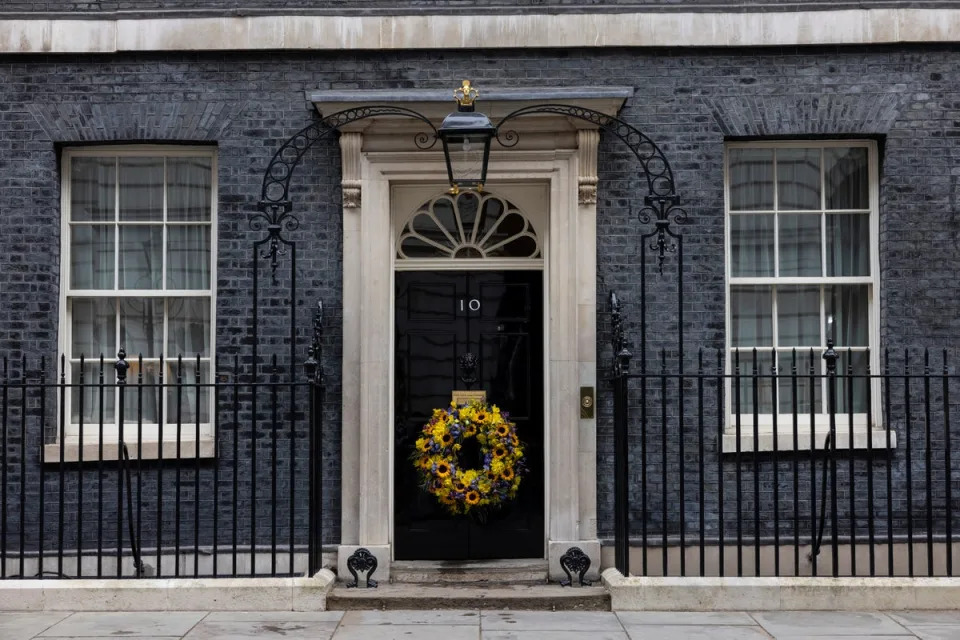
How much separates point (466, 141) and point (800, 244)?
292cm

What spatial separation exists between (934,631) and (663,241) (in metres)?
3.20

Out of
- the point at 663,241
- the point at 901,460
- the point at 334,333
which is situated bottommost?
the point at 901,460

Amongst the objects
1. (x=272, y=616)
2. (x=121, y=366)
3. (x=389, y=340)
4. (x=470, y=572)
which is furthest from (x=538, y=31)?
(x=272, y=616)

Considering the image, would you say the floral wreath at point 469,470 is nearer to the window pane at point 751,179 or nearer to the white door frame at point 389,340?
the white door frame at point 389,340

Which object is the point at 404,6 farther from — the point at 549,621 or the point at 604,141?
the point at 549,621

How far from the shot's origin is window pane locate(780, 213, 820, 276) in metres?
8.73

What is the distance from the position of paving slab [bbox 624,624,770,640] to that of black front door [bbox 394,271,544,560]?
1.74 meters

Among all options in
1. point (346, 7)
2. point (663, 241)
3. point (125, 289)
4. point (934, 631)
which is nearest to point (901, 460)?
point (934, 631)

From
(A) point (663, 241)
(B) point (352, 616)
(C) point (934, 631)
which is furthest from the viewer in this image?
(A) point (663, 241)

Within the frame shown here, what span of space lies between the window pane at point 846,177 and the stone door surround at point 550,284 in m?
1.75

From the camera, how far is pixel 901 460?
27.5 feet

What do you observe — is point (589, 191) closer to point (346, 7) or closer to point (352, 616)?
point (346, 7)

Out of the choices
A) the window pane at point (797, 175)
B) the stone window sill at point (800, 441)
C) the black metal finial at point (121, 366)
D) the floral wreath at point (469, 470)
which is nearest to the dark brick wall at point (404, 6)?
the window pane at point (797, 175)

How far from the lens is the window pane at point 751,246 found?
28.7 feet
